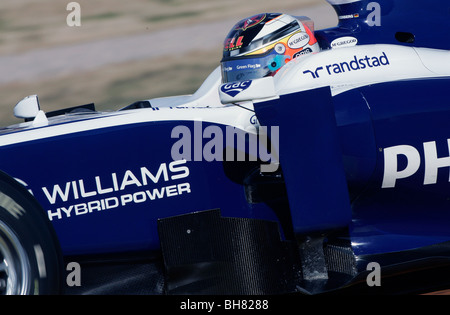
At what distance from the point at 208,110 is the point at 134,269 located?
33.3 inches

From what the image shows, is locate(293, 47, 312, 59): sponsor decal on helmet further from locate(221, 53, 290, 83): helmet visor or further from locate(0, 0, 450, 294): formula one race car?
locate(0, 0, 450, 294): formula one race car

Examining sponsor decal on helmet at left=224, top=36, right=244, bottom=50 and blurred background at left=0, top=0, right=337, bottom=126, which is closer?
sponsor decal on helmet at left=224, top=36, right=244, bottom=50

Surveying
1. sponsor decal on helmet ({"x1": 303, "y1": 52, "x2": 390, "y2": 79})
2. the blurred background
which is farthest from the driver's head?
the blurred background

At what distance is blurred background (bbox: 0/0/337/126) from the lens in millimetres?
8477

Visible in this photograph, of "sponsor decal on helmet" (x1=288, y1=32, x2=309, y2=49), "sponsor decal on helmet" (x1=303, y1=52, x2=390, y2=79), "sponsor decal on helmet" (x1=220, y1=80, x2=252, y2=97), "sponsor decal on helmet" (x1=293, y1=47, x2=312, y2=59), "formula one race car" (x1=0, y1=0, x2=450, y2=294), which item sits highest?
"sponsor decal on helmet" (x1=288, y1=32, x2=309, y2=49)

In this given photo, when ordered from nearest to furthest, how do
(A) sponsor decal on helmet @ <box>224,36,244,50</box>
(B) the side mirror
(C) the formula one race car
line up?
(C) the formula one race car → (B) the side mirror → (A) sponsor decal on helmet @ <box>224,36,244,50</box>

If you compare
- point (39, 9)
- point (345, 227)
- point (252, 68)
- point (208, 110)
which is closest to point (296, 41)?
point (252, 68)

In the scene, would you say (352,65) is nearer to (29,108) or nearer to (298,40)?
(298,40)

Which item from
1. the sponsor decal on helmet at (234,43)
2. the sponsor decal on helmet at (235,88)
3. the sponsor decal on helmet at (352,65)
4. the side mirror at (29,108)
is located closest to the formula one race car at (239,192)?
the sponsor decal on helmet at (235,88)

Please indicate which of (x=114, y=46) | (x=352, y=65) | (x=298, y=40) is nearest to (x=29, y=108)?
(x=298, y=40)

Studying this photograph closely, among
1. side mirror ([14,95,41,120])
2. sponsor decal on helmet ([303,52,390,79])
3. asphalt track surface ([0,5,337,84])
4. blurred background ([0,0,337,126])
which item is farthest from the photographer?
asphalt track surface ([0,5,337,84])

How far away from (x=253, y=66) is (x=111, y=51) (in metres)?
5.85

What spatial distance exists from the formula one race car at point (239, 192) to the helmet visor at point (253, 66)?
0.51 m

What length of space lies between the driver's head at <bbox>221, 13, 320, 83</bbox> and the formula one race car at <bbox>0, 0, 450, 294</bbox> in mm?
534
